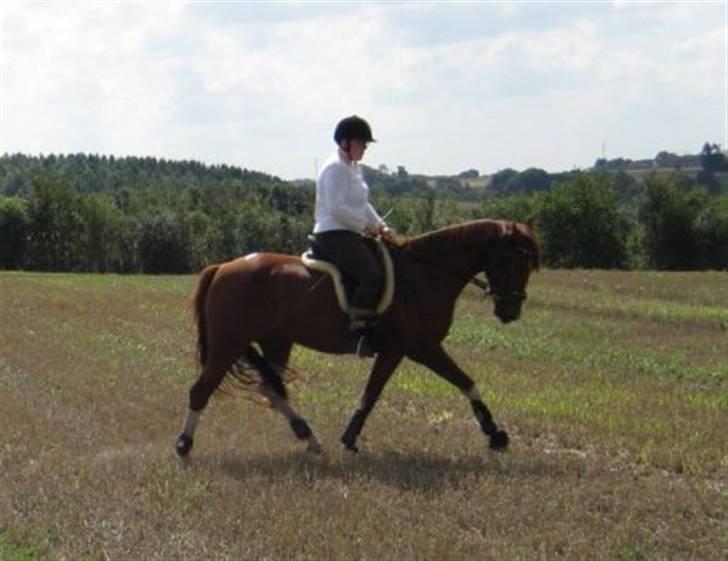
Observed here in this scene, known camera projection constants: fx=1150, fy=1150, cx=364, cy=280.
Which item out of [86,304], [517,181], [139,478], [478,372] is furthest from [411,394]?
[517,181]

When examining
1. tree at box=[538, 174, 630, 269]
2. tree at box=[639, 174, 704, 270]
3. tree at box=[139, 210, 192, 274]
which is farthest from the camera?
tree at box=[139, 210, 192, 274]

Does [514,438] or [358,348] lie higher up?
[358,348]

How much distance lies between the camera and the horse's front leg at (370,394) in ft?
Result: 33.3

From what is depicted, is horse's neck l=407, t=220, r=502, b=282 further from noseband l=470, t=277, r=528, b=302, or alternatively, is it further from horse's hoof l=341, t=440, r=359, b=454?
horse's hoof l=341, t=440, r=359, b=454

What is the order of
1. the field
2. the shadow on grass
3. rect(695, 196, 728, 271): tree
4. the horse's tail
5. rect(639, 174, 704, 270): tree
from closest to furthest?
the field, the shadow on grass, the horse's tail, rect(695, 196, 728, 271): tree, rect(639, 174, 704, 270): tree

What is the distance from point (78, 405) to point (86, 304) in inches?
627

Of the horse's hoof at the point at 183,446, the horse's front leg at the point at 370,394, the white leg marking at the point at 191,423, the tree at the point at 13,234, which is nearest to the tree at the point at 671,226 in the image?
the tree at the point at 13,234

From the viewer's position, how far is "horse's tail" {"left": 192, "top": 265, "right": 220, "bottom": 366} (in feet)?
35.0

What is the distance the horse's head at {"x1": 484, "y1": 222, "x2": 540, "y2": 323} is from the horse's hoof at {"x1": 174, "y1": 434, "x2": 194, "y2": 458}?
295cm

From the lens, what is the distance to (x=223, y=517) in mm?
7781

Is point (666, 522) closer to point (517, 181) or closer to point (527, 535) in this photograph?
point (527, 535)

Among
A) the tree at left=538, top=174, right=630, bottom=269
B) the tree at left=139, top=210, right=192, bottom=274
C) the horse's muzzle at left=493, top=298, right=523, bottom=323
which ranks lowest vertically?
the tree at left=139, top=210, right=192, bottom=274

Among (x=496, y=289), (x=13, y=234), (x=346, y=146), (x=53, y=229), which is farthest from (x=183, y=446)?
(x=53, y=229)

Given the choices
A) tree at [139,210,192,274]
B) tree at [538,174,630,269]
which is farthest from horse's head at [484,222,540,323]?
tree at [139,210,192,274]
